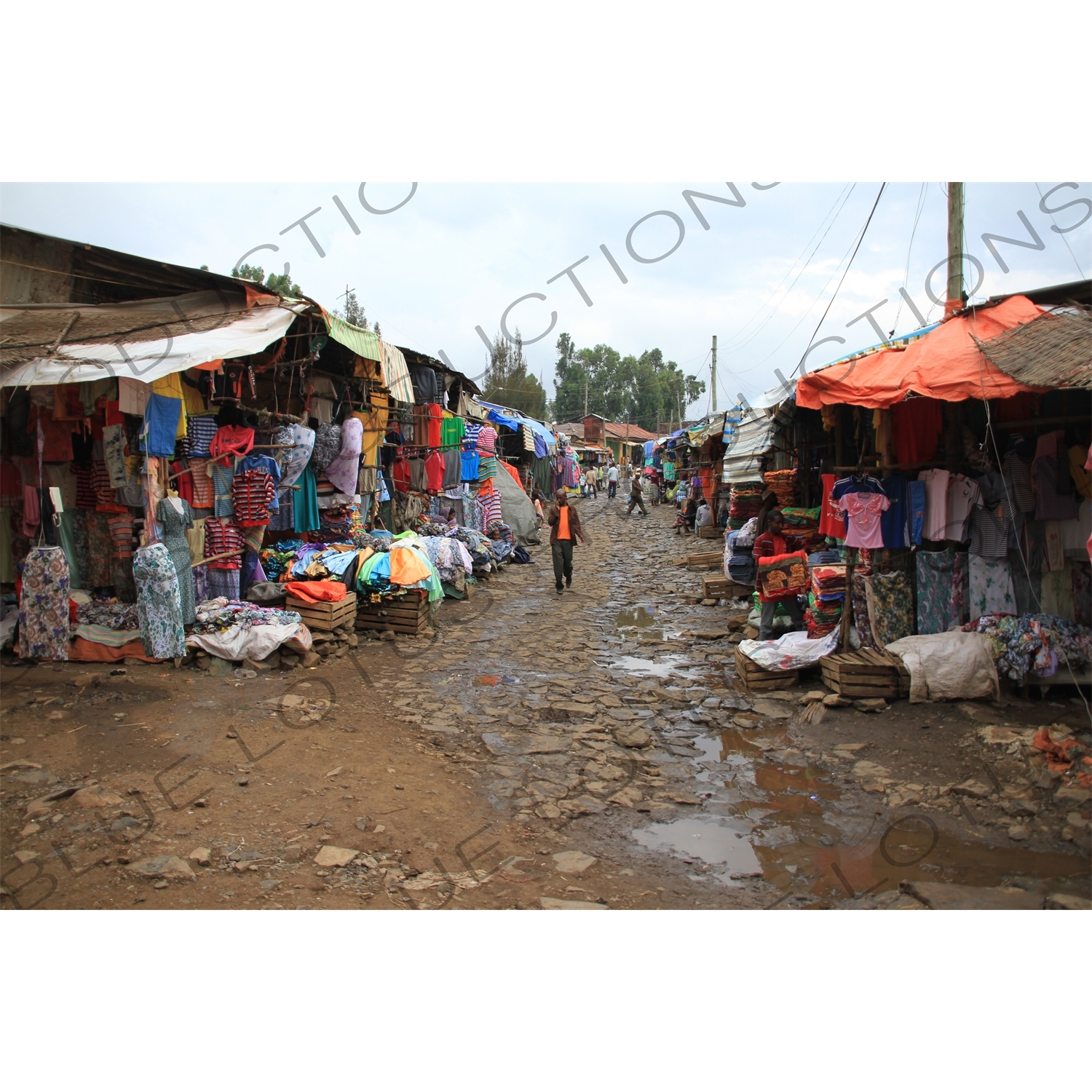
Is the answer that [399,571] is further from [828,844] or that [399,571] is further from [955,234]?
[955,234]

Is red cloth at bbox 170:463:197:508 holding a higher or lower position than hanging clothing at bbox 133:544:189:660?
higher

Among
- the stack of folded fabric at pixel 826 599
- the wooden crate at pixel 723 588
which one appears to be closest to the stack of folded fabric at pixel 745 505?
the wooden crate at pixel 723 588

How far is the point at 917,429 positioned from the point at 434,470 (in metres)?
10.1

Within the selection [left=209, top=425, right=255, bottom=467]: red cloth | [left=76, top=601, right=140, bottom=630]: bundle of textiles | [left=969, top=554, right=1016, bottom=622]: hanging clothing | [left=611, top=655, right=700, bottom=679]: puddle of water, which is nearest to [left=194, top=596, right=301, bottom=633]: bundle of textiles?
[left=76, top=601, right=140, bottom=630]: bundle of textiles

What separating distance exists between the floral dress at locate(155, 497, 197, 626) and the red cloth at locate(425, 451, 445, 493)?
7.66 m

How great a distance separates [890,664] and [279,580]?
21.8 feet

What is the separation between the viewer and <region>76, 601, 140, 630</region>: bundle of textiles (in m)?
7.51

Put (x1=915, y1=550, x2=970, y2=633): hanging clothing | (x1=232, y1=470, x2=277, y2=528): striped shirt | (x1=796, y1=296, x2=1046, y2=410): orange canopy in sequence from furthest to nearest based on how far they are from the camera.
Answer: (x1=232, y1=470, x2=277, y2=528): striped shirt, (x1=915, y1=550, x2=970, y2=633): hanging clothing, (x1=796, y1=296, x2=1046, y2=410): orange canopy

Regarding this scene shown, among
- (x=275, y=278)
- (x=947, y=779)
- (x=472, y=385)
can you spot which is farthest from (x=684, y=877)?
(x=275, y=278)

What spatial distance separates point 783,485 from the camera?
416 inches

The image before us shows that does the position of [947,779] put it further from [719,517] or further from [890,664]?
[719,517]

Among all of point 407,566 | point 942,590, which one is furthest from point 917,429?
point 407,566

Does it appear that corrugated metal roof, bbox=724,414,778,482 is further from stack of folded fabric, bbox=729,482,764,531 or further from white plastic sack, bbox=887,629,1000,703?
white plastic sack, bbox=887,629,1000,703

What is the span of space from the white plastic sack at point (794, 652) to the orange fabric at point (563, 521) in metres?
Result: 5.62
